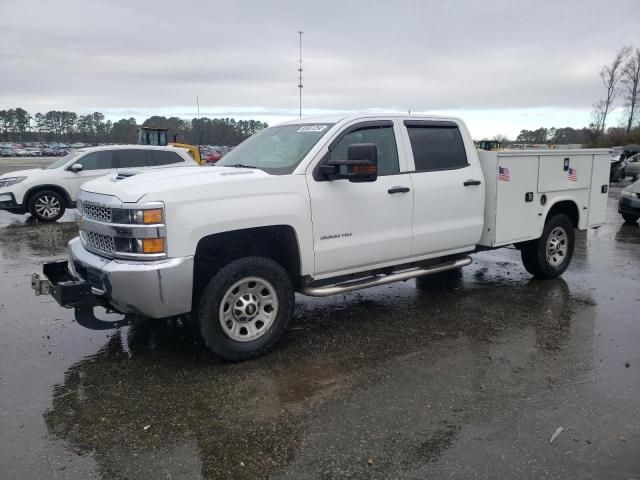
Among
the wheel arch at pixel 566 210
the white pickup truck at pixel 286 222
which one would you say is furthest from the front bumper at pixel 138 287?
the wheel arch at pixel 566 210

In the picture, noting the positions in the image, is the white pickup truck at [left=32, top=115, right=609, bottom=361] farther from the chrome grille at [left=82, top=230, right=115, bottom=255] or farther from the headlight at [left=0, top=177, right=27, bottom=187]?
the headlight at [left=0, top=177, right=27, bottom=187]

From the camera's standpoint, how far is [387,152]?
→ 5.33m

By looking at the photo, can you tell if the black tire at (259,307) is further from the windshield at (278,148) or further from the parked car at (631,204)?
the parked car at (631,204)

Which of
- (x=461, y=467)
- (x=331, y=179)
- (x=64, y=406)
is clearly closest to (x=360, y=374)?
(x=461, y=467)

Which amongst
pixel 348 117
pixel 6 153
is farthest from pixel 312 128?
pixel 6 153

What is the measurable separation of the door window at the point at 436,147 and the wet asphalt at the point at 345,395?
1.61 metres

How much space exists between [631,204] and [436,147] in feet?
30.5

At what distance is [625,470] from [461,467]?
0.93 metres

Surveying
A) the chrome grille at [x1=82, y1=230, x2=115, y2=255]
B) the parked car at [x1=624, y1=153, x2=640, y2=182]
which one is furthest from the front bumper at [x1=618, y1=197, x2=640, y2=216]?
the parked car at [x1=624, y1=153, x2=640, y2=182]

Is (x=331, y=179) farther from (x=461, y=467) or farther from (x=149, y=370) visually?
(x=461, y=467)

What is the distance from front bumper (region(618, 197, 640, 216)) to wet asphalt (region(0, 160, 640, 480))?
7.68 metres

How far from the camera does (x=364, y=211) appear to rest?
16.4ft

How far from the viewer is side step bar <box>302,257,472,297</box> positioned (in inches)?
189

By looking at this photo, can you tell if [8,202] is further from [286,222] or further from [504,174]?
[504,174]
